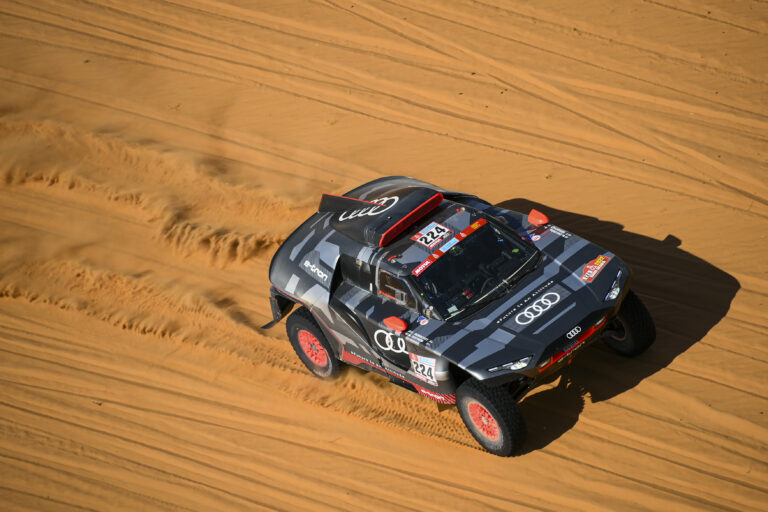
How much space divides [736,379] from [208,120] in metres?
8.67

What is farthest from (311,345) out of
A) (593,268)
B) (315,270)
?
(593,268)

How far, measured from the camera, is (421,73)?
42.2 ft

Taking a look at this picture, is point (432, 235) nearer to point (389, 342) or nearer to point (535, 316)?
point (389, 342)

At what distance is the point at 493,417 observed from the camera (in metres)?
7.00

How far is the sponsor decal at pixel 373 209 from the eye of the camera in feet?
27.5

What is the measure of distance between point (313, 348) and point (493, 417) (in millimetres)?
2463

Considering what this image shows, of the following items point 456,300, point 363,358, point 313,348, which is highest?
point 456,300

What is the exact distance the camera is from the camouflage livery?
7.07 metres

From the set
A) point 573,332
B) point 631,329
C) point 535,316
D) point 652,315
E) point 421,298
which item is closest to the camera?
point 573,332

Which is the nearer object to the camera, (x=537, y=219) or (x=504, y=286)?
(x=504, y=286)

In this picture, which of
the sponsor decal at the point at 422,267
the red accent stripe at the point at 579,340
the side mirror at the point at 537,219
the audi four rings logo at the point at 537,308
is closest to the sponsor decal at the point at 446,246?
the sponsor decal at the point at 422,267

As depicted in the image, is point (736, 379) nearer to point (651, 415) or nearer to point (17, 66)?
point (651, 415)

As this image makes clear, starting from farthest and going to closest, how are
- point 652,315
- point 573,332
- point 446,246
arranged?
point 652,315, point 446,246, point 573,332

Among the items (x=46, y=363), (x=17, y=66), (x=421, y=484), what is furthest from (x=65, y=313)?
(x=17, y=66)
